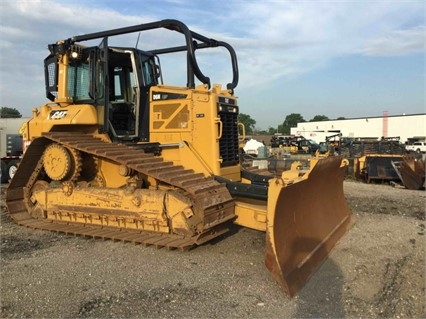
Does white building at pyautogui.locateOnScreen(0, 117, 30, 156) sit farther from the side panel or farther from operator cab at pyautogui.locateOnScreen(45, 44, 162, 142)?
the side panel

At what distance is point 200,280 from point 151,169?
1.86 m

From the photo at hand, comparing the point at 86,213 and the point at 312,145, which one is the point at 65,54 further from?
the point at 312,145

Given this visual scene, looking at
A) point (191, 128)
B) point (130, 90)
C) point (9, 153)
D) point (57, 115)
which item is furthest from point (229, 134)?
point (9, 153)

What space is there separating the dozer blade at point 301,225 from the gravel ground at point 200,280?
0.17 m

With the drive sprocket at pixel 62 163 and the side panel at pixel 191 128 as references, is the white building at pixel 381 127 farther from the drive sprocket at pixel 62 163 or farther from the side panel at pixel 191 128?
the drive sprocket at pixel 62 163

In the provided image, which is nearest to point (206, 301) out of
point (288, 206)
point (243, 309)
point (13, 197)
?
point (243, 309)

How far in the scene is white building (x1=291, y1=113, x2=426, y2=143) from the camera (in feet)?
198

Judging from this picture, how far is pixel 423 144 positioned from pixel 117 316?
46.6 meters

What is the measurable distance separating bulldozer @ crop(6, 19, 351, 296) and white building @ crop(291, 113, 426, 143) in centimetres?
5466

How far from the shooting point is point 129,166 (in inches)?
236

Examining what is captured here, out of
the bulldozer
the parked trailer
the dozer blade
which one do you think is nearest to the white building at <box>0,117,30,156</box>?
the parked trailer

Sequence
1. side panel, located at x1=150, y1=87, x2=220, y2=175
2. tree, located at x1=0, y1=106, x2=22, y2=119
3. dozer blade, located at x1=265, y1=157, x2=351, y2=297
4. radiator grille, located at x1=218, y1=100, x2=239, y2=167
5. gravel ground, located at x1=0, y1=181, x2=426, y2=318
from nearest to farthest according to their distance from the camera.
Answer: gravel ground, located at x1=0, y1=181, x2=426, y2=318 < dozer blade, located at x1=265, y1=157, x2=351, y2=297 < side panel, located at x1=150, y1=87, x2=220, y2=175 < radiator grille, located at x1=218, y1=100, x2=239, y2=167 < tree, located at x1=0, y1=106, x2=22, y2=119

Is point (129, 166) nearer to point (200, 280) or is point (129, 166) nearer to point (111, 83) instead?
point (200, 280)

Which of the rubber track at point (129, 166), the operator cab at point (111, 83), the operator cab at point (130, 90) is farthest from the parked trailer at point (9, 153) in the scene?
the operator cab at point (130, 90)
